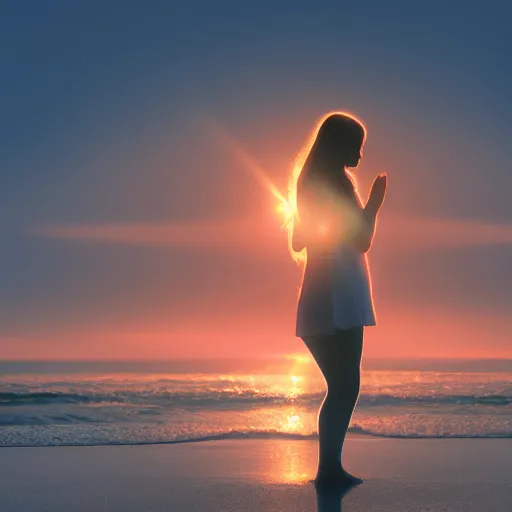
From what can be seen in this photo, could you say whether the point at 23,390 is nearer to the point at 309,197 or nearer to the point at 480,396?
the point at 480,396

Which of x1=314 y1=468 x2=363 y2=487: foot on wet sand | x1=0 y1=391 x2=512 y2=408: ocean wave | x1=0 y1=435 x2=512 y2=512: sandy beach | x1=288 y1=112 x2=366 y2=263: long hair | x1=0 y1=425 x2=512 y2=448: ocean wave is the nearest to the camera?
x1=0 y1=435 x2=512 y2=512: sandy beach

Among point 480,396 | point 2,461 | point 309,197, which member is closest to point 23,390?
point 480,396

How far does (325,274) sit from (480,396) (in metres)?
11.6

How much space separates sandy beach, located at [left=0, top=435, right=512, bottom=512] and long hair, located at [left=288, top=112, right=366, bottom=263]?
1.86 m

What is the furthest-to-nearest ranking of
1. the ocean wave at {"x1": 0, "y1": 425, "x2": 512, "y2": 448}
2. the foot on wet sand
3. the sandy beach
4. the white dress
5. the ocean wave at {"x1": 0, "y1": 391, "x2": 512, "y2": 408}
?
the ocean wave at {"x1": 0, "y1": 391, "x2": 512, "y2": 408}, the ocean wave at {"x1": 0, "y1": 425, "x2": 512, "y2": 448}, the foot on wet sand, the white dress, the sandy beach

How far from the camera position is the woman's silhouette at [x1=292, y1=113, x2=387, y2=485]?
443 cm

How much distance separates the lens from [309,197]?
4699mm

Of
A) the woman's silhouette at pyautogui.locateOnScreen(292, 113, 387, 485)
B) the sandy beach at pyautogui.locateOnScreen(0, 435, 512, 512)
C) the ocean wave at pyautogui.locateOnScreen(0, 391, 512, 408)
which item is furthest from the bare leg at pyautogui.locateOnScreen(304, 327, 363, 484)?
the ocean wave at pyautogui.locateOnScreen(0, 391, 512, 408)

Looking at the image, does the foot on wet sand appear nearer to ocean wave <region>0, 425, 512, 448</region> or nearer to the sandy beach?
the sandy beach

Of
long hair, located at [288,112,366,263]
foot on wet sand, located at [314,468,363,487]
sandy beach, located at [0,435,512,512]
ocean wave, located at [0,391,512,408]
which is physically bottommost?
ocean wave, located at [0,391,512,408]

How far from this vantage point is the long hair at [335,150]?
4617mm

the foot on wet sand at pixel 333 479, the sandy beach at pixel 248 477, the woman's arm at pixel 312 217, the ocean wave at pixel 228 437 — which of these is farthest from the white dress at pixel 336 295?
the ocean wave at pixel 228 437

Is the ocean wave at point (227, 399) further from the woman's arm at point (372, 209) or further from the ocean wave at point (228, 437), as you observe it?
the woman's arm at point (372, 209)

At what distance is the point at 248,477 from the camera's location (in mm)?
4879
